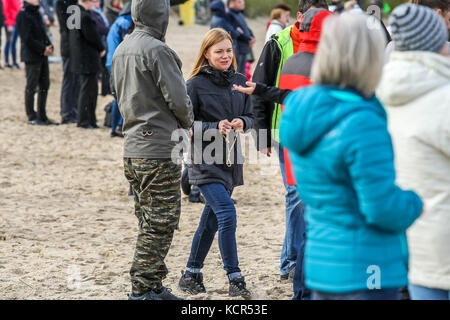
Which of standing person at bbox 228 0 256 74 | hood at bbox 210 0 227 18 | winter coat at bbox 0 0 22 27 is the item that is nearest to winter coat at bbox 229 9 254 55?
standing person at bbox 228 0 256 74

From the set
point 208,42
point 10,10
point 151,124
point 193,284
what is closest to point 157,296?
point 193,284

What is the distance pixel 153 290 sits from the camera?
482 cm

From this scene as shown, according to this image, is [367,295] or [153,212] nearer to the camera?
[367,295]

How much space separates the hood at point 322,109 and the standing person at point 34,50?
1003 cm

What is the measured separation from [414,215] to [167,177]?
2213mm

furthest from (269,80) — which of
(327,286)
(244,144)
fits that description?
(244,144)

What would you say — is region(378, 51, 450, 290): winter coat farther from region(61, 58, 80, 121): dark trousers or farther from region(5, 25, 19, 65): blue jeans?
region(5, 25, 19, 65): blue jeans

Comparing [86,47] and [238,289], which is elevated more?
[86,47]

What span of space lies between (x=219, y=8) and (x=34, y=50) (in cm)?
296

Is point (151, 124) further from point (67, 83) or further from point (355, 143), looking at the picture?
point (67, 83)

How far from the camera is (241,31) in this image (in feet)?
40.9

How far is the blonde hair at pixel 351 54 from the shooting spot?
265 centimetres
